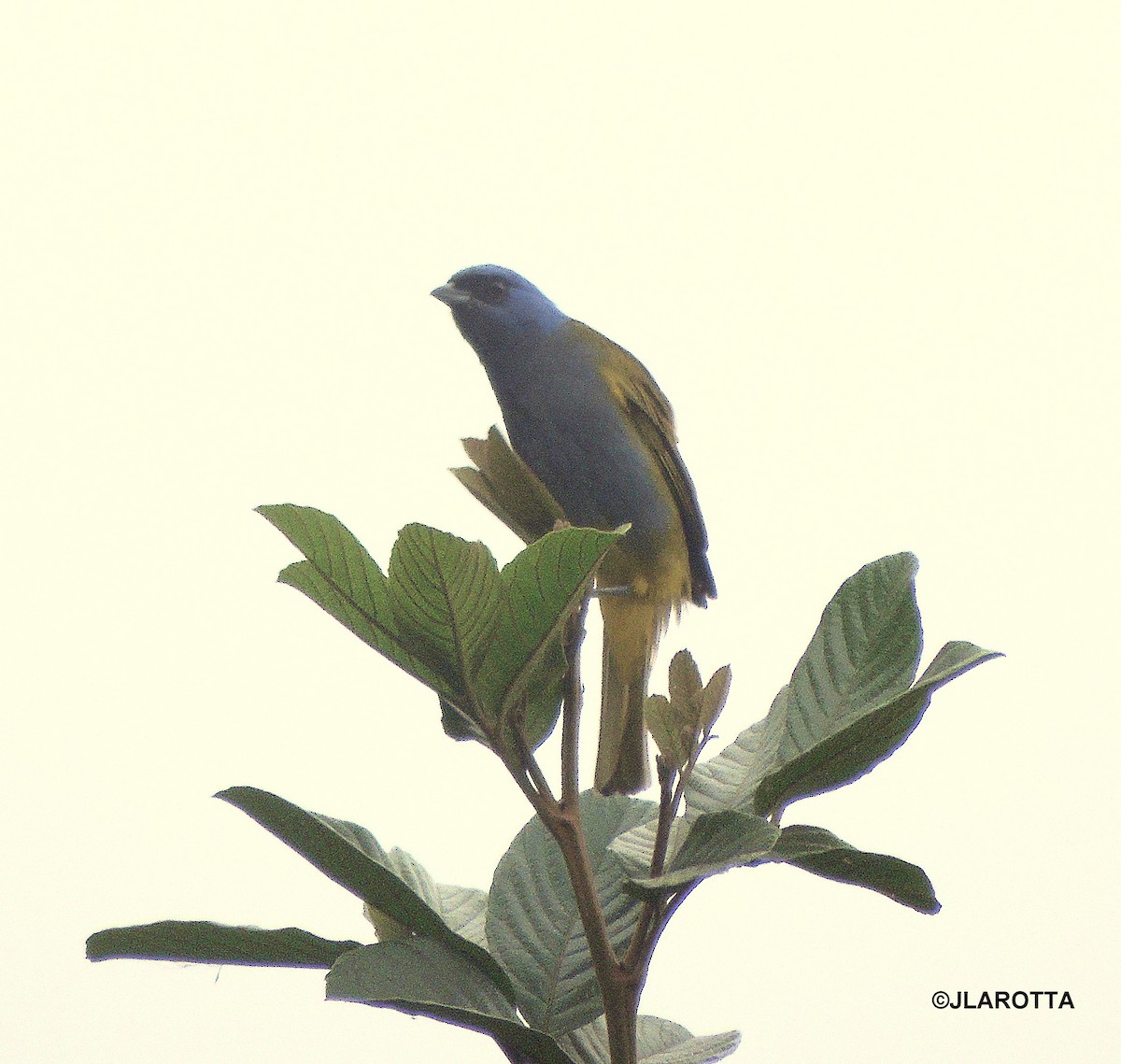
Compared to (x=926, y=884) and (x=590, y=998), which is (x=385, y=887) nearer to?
(x=590, y=998)

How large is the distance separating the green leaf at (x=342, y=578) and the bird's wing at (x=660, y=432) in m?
0.86

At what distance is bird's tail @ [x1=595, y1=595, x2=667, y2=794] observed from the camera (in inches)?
58.1

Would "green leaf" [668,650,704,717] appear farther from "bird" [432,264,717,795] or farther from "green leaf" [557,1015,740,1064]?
"bird" [432,264,717,795]

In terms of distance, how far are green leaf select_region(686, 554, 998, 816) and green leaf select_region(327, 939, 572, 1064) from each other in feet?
0.81

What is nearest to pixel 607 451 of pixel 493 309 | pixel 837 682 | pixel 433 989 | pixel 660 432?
pixel 660 432

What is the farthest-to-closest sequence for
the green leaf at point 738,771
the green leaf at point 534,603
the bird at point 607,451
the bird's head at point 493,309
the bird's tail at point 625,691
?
the bird's head at point 493,309, the bird at point 607,451, the bird's tail at point 625,691, the green leaf at point 738,771, the green leaf at point 534,603

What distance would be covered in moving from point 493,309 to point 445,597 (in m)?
1.04

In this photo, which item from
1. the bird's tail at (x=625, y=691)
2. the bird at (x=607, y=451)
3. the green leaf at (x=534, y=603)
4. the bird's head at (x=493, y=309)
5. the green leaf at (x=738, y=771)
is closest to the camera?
the green leaf at (x=534, y=603)

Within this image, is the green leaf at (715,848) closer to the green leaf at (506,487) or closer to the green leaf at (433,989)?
the green leaf at (433,989)

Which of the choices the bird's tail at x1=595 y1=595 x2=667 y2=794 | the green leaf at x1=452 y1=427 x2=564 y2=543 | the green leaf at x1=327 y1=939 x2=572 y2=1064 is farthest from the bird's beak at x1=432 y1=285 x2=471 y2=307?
the green leaf at x1=327 y1=939 x2=572 y2=1064

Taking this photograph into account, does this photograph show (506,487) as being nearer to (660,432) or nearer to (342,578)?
(342,578)

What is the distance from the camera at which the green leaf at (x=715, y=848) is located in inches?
33.8

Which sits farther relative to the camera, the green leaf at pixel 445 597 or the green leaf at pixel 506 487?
the green leaf at pixel 506 487

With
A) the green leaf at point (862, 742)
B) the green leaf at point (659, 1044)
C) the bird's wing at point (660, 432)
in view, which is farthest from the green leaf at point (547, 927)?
the bird's wing at point (660, 432)
